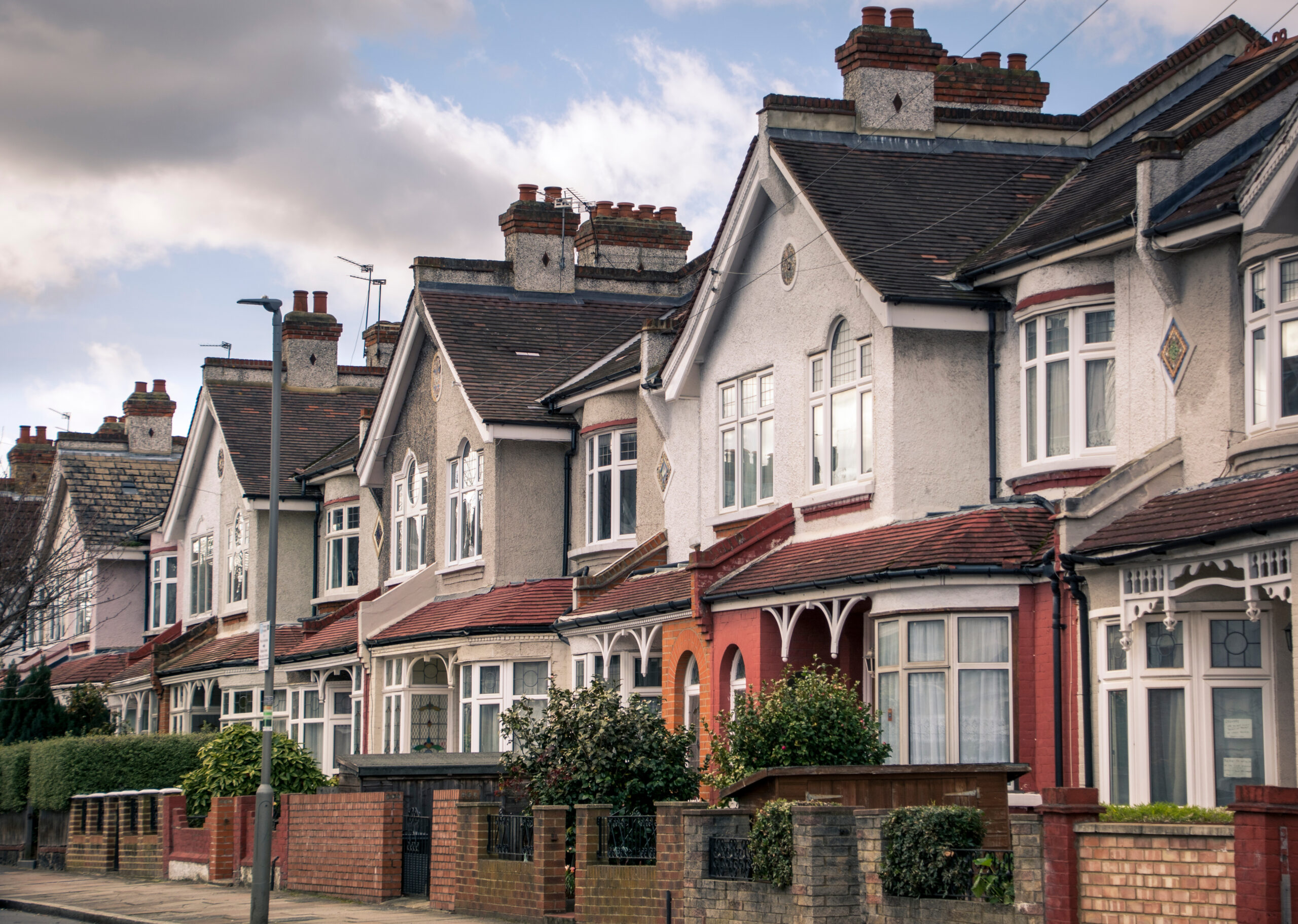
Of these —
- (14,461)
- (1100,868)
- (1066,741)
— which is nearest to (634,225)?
(1066,741)

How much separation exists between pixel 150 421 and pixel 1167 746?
42.6 meters

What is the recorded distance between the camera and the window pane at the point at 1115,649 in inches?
645

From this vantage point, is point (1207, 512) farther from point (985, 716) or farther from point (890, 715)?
point (890, 715)

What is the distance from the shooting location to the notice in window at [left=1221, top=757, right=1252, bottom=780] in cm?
1530

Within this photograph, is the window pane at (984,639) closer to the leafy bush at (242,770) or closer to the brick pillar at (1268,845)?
the brick pillar at (1268,845)

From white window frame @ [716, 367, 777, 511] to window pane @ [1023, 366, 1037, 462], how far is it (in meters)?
4.19

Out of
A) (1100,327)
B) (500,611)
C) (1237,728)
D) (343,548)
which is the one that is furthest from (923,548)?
(343,548)

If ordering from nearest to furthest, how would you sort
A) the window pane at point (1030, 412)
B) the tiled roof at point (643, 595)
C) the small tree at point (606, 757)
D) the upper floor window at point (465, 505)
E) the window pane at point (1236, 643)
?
the window pane at point (1236, 643) → the small tree at point (606, 757) → the window pane at point (1030, 412) → the tiled roof at point (643, 595) → the upper floor window at point (465, 505)

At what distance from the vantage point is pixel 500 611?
27.7 m

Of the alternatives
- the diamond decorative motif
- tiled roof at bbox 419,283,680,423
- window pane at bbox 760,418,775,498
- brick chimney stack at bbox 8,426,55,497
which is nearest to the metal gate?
window pane at bbox 760,418,775,498

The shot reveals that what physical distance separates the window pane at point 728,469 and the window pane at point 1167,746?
893 centimetres

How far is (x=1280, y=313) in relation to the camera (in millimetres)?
15938

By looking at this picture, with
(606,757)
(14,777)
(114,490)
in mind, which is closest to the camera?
(606,757)

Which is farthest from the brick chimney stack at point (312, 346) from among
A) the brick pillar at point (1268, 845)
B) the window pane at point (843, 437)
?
the brick pillar at point (1268, 845)
